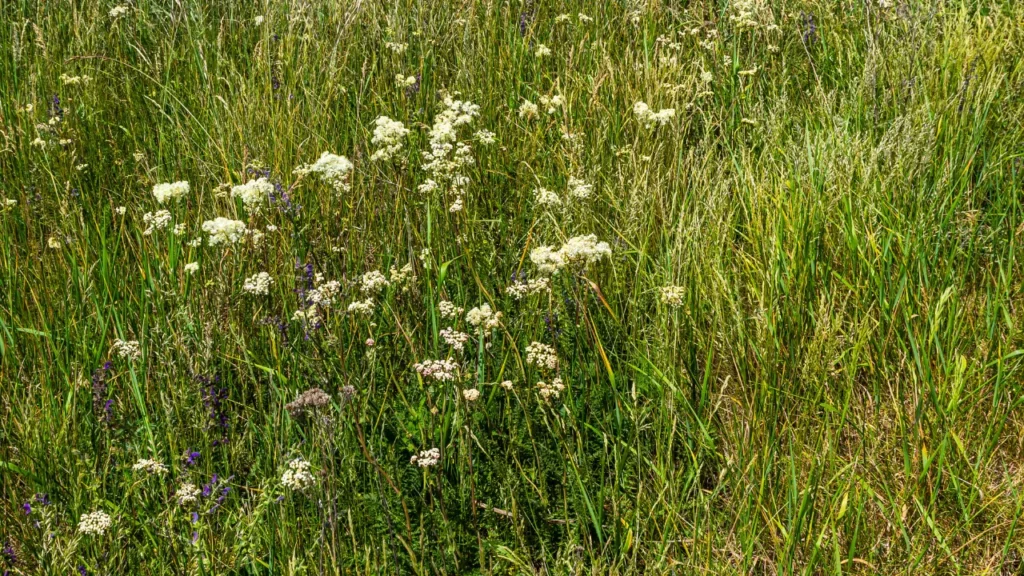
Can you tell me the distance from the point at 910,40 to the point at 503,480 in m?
2.30

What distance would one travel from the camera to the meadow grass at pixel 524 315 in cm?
179

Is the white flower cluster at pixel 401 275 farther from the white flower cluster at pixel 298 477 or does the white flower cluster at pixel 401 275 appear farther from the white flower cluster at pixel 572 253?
the white flower cluster at pixel 298 477

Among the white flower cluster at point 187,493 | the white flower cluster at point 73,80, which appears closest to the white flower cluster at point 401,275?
the white flower cluster at point 187,493

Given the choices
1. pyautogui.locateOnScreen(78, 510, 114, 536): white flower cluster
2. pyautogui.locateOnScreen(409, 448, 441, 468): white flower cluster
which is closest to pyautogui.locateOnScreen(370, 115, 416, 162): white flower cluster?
pyautogui.locateOnScreen(409, 448, 441, 468): white flower cluster

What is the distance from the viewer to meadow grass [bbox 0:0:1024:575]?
1786 mm

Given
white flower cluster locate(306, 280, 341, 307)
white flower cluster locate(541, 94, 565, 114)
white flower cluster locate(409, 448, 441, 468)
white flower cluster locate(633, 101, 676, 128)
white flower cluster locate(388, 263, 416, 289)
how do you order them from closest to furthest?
white flower cluster locate(409, 448, 441, 468)
white flower cluster locate(306, 280, 341, 307)
white flower cluster locate(388, 263, 416, 289)
white flower cluster locate(633, 101, 676, 128)
white flower cluster locate(541, 94, 565, 114)

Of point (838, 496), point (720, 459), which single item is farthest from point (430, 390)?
point (838, 496)

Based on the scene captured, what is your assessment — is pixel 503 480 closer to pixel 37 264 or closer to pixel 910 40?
pixel 37 264

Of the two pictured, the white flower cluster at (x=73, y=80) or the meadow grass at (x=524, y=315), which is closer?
the meadow grass at (x=524, y=315)

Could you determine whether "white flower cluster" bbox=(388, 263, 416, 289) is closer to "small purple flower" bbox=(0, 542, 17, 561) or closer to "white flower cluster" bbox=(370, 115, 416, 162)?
"white flower cluster" bbox=(370, 115, 416, 162)

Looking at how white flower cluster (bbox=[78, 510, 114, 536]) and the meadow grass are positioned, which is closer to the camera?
white flower cluster (bbox=[78, 510, 114, 536])

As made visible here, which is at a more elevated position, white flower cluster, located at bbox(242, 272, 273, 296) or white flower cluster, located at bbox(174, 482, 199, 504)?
white flower cluster, located at bbox(242, 272, 273, 296)

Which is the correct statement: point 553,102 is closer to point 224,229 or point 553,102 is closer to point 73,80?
point 224,229

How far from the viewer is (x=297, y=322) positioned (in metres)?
2.14
